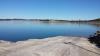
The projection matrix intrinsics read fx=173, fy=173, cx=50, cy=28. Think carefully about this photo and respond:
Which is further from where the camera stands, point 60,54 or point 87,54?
point 87,54

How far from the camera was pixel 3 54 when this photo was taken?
1066 cm

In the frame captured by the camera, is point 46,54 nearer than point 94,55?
Yes

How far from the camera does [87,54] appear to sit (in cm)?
1167

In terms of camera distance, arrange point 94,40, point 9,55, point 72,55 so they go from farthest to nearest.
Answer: point 94,40 < point 72,55 < point 9,55

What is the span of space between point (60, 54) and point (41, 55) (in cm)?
122

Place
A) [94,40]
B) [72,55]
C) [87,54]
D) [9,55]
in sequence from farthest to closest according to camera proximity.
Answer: [94,40]
[87,54]
[72,55]
[9,55]

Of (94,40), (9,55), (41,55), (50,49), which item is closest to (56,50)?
(50,49)

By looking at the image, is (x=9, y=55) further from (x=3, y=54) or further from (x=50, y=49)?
(x=50, y=49)

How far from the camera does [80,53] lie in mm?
11555

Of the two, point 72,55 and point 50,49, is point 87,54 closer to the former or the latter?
point 72,55

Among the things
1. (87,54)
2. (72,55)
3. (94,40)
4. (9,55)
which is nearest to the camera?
(9,55)

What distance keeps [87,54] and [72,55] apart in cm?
131

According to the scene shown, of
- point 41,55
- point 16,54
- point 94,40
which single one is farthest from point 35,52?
point 94,40

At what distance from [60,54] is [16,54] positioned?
2.68 metres
